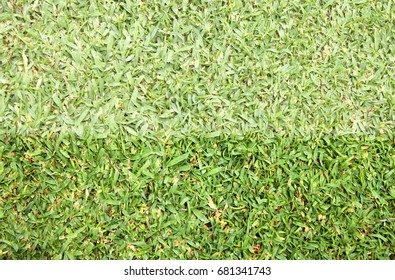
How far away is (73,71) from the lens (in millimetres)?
2354

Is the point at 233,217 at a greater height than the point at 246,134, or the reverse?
the point at 246,134

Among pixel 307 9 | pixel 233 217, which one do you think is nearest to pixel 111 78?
pixel 233 217

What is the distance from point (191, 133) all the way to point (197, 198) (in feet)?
1.14

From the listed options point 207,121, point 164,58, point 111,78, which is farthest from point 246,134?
point 111,78

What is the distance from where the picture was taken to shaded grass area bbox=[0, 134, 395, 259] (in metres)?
2.28

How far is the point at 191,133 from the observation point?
2363 millimetres

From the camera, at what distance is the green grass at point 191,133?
229 cm

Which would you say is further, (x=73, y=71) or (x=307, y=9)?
(x=307, y=9)

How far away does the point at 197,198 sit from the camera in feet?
7.71

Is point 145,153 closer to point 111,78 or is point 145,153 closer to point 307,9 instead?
point 111,78

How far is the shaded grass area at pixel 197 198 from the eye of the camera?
7.48ft

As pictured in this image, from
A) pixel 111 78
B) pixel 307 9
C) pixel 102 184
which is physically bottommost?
pixel 102 184

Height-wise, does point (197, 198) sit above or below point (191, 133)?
below
